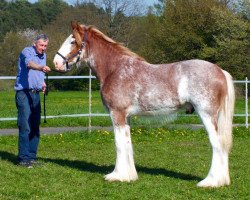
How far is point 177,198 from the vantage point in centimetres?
700

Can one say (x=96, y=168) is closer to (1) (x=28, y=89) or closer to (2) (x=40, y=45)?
(1) (x=28, y=89)

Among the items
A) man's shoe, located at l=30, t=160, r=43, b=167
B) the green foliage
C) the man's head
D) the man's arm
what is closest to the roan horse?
the man's arm

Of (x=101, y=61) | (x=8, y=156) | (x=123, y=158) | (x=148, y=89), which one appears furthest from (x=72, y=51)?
(x=8, y=156)

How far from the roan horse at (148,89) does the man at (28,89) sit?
0.72 metres

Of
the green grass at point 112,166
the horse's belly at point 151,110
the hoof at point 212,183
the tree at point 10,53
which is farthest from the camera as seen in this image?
the tree at point 10,53

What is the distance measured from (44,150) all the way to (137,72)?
4365mm

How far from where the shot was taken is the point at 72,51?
8.38 m

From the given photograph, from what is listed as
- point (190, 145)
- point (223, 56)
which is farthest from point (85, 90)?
point (190, 145)

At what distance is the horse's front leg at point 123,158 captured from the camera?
26.1ft

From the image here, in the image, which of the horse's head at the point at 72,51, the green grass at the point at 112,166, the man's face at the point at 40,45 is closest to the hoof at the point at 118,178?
the green grass at the point at 112,166

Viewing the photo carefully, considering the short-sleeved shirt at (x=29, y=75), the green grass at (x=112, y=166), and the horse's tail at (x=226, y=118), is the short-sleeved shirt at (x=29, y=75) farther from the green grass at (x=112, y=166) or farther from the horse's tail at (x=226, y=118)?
the horse's tail at (x=226, y=118)

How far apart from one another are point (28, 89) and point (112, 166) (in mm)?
1973

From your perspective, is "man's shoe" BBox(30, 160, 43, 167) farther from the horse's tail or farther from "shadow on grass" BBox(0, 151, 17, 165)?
the horse's tail

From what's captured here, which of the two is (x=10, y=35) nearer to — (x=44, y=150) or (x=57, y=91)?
(x=57, y=91)
